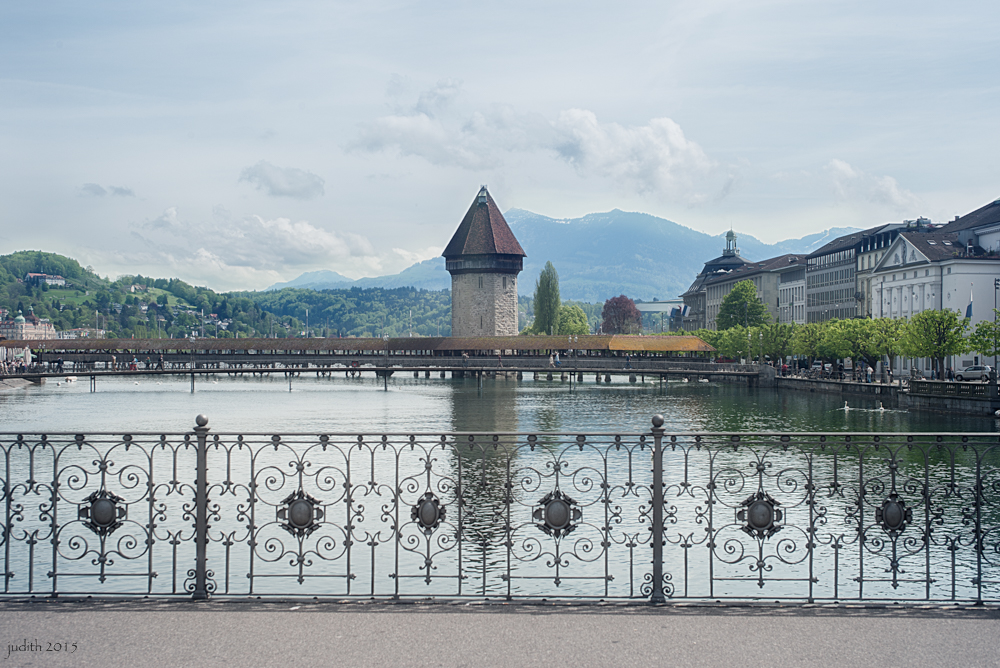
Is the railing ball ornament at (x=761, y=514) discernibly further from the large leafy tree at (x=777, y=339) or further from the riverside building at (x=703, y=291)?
the riverside building at (x=703, y=291)

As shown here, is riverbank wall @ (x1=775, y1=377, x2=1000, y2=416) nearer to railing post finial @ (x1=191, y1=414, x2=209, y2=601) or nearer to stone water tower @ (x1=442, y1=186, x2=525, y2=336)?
stone water tower @ (x1=442, y1=186, x2=525, y2=336)

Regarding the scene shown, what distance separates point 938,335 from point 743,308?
44.3m

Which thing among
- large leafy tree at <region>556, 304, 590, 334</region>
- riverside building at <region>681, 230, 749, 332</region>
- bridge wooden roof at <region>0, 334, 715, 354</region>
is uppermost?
riverside building at <region>681, 230, 749, 332</region>

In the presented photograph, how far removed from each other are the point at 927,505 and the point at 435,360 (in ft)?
275

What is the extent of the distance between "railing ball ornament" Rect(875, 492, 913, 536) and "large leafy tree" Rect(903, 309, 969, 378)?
48.3 metres

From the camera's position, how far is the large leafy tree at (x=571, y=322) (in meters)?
118

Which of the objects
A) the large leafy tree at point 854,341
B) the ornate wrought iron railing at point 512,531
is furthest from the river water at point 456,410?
the ornate wrought iron railing at point 512,531

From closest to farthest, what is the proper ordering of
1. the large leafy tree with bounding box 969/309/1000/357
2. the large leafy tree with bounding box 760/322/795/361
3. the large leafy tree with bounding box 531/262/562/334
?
the large leafy tree with bounding box 969/309/1000/357 < the large leafy tree with bounding box 760/322/795/361 < the large leafy tree with bounding box 531/262/562/334

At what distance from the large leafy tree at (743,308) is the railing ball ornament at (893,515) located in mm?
88316

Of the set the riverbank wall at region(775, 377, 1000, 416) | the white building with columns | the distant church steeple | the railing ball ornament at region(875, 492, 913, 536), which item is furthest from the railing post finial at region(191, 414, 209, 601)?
the distant church steeple

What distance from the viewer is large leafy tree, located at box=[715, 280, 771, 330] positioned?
3718 inches

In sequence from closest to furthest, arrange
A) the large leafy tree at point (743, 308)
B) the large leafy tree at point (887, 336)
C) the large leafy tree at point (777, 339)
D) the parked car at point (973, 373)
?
the parked car at point (973, 373)
the large leafy tree at point (887, 336)
the large leafy tree at point (777, 339)
the large leafy tree at point (743, 308)

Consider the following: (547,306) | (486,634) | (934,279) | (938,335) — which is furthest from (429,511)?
→ (547,306)

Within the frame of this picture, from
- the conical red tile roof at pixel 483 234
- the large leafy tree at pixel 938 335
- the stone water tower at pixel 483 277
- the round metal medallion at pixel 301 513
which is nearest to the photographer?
the round metal medallion at pixel 301 513
